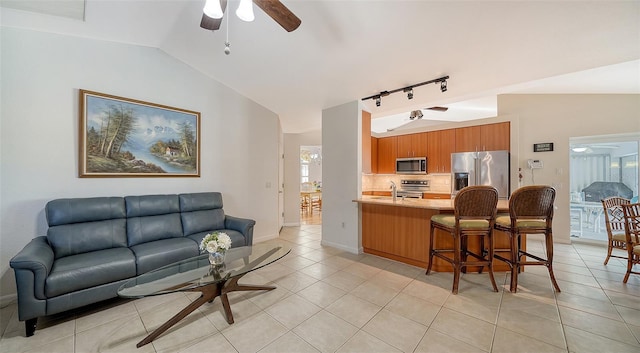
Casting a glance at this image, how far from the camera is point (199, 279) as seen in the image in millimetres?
1934

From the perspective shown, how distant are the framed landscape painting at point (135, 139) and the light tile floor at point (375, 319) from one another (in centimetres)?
158

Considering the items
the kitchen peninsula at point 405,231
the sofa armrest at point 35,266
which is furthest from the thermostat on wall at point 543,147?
the sofa armrest at point 35,266

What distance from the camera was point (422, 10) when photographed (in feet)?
6.73

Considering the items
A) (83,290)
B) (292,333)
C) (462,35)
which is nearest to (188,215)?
(83,290)

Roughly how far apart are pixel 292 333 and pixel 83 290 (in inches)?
73.4

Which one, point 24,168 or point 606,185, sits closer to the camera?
point 24,168

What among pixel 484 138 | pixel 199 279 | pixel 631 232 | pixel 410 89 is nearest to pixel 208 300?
pixel 199 279

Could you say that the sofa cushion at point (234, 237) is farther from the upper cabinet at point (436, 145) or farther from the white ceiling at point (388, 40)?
the white ceiling at point (388, 40)

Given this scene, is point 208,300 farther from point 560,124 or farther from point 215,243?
point 560,124

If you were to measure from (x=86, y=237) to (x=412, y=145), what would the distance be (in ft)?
19.1

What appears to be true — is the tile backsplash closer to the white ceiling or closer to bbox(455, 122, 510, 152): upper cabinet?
bbox(455, 122, 510, 152): upper cabinet

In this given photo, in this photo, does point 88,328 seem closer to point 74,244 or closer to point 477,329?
point 74,244

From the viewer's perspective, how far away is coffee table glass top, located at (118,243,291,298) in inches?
67.1

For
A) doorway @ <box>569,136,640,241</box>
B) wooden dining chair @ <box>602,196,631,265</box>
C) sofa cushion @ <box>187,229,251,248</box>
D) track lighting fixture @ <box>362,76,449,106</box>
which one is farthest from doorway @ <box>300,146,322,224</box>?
doorway @ <box>569,136,640,241</box>
